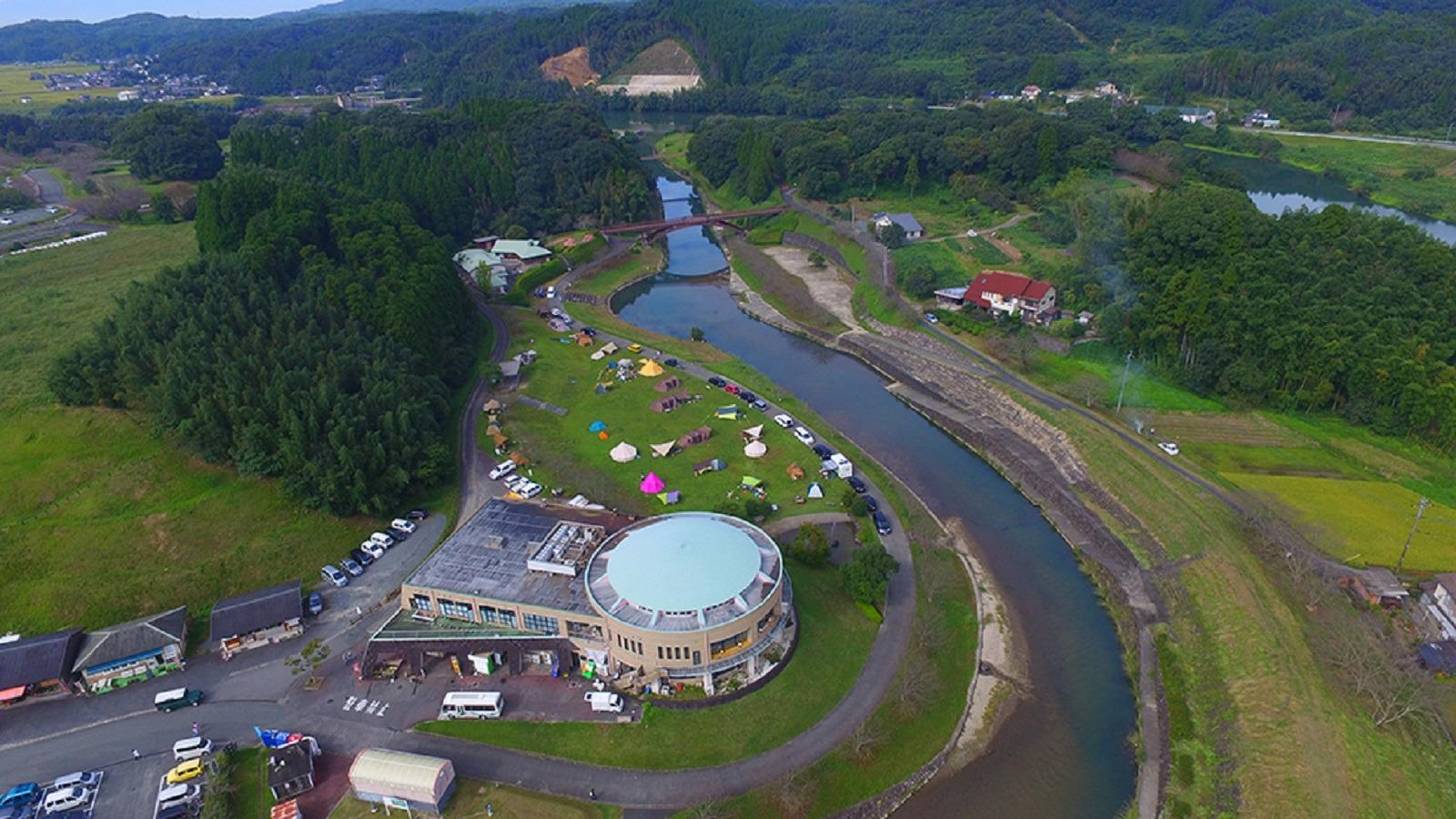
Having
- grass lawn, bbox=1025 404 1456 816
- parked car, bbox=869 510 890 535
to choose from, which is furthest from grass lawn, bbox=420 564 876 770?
grass lawn, bbox=1025 404 1456 816

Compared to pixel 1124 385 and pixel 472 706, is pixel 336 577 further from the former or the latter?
pixel 1124 385

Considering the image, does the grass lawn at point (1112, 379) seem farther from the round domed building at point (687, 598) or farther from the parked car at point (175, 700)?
the parked car at point (175, 700)

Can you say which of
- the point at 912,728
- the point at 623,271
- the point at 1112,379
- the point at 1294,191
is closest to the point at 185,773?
the point at 912,728

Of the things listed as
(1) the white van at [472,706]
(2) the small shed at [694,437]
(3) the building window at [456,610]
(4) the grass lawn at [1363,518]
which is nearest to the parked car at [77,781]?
(1) the white van at [472,706]

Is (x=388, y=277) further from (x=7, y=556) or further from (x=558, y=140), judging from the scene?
(x=558, y=140)

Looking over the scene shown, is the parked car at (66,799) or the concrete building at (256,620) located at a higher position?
the concrete building at (256,620)
